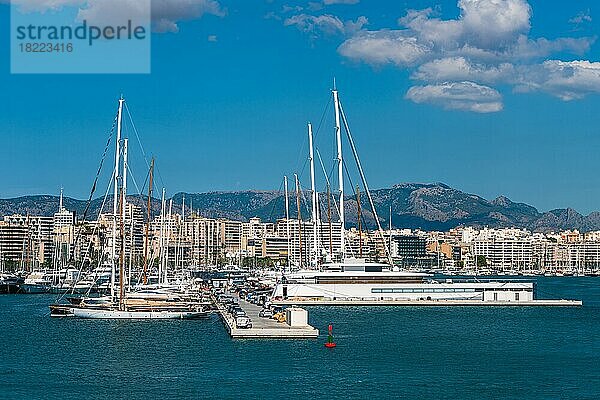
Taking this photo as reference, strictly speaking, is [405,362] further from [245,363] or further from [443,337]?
[443,337]

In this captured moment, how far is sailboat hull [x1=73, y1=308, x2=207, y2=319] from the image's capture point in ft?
169

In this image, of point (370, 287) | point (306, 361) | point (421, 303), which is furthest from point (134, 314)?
point (421, 303)

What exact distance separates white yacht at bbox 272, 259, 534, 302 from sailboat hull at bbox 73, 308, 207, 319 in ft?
57.9

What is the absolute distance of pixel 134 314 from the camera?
51.5 meters

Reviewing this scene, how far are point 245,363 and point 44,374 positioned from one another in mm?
6889

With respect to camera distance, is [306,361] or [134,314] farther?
[134,314]

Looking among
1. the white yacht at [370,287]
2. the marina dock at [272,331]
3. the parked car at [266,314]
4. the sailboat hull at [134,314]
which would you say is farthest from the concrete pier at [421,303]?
the marina dock at [272,331]

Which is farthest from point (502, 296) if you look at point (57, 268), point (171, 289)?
point (57, 268)

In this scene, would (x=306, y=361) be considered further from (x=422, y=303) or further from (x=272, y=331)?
(x=422, y=303)

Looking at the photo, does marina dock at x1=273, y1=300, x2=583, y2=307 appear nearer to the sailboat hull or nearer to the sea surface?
the sea surface

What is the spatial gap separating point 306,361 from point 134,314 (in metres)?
17.2

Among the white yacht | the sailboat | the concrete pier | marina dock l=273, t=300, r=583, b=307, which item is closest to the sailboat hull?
the sailboat

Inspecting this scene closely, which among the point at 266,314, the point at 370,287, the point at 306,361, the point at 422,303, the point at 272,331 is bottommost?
the point at 306,361

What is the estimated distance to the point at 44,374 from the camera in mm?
33812
